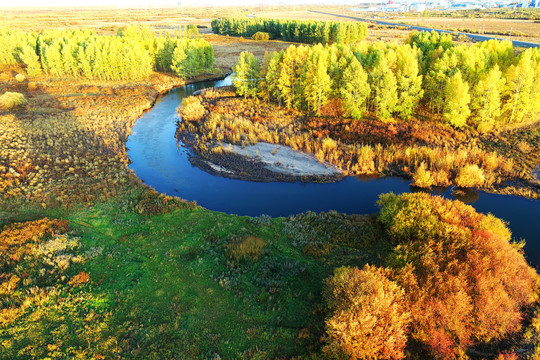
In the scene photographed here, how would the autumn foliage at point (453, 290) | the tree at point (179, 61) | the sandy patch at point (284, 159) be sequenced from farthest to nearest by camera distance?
the tree at point (179, 61), the sandy patch at point (284, 159), the autumn foliage at point (453, 290)

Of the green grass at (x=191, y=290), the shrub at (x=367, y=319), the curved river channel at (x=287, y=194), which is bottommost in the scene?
the curved river channel at (x=287, y=194)

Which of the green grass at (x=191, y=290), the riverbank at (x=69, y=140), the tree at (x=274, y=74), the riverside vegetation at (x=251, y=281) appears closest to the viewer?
the riverside vegetation at (x=251, y=281)

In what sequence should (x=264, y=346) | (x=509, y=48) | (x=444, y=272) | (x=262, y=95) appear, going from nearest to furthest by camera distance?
(x=264, y=346) < (x=444, y=272) < (x=509, y=48) < (x=262, y=95)

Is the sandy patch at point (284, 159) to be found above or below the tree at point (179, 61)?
below

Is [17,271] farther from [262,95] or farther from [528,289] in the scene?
[262,95]

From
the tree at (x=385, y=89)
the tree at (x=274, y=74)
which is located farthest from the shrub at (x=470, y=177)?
the tree at (x=274, y=74)

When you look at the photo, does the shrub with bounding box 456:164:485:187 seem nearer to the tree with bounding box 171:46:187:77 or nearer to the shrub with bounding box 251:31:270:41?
the tree with bounding box 171:46:187:77

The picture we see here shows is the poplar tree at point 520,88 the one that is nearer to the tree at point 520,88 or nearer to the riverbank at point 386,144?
the tree at point 520,88

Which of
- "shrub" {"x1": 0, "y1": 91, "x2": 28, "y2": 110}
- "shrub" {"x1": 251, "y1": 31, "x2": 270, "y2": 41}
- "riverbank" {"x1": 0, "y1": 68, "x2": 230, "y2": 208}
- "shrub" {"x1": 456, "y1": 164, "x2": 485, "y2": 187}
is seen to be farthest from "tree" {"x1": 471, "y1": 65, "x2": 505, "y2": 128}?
"shrub" {"x1": 251, "y1": 31, "x2": 270, "y2": 41}

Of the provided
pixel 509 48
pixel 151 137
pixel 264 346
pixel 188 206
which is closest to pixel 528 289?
pixel 264 346
